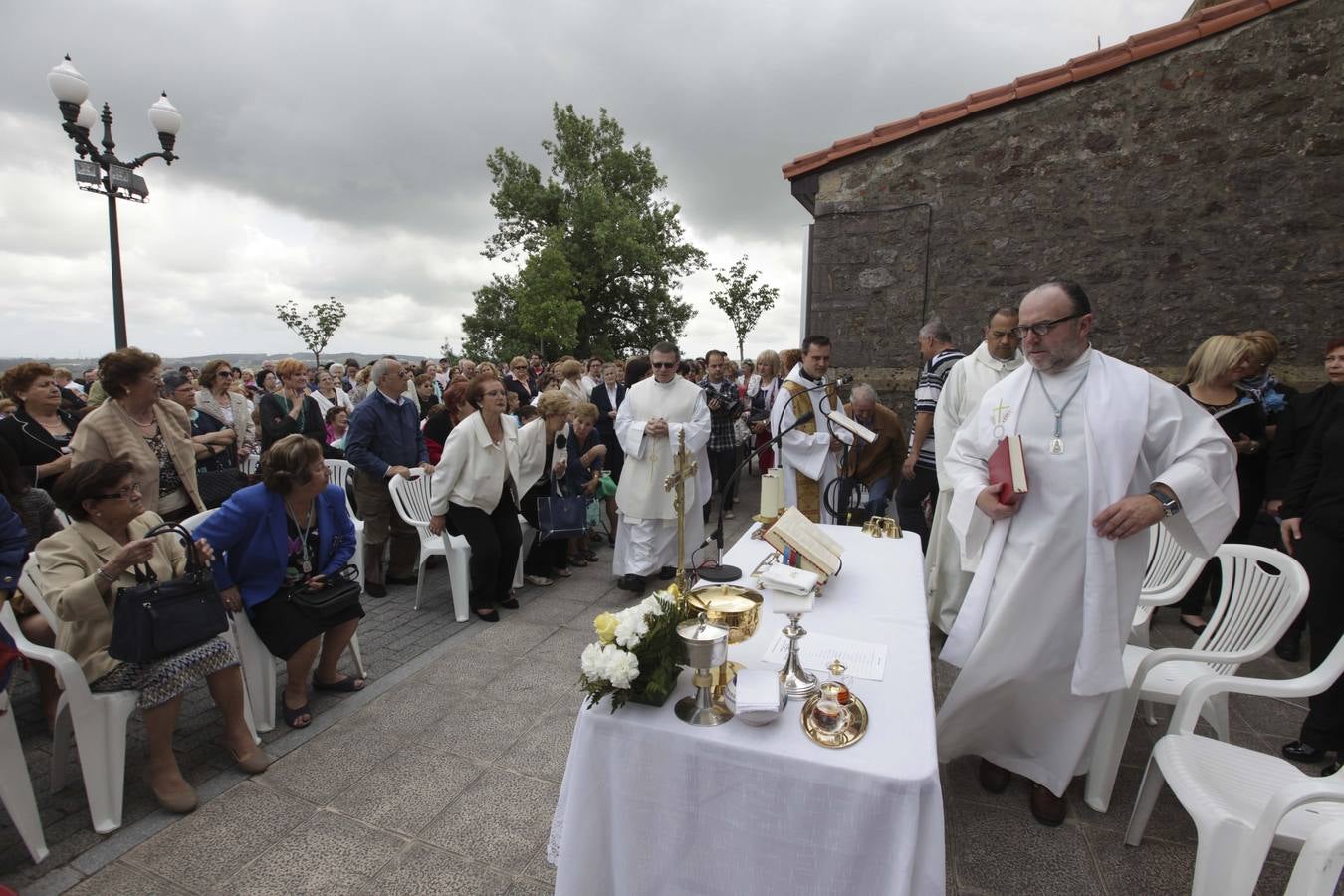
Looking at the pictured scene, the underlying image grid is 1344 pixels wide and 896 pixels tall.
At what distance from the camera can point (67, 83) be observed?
6.39m

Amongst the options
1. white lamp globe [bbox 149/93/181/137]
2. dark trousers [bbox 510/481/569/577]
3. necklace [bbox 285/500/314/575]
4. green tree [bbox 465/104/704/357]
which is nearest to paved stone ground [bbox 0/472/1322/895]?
necklace [bbox 285/500/314/575]

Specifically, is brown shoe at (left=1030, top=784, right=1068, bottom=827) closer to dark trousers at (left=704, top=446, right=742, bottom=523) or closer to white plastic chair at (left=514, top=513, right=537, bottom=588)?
white plastic chair at (left=514, top=513, right=537, bottom=588)

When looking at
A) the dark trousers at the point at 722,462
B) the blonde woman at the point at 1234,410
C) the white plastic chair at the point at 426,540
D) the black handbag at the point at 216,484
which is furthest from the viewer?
the dark trousers at the point at 722,462

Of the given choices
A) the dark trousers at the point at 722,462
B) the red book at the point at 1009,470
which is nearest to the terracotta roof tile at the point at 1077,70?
the dark trousers at the point at 722,462

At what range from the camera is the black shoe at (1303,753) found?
9.50 ft

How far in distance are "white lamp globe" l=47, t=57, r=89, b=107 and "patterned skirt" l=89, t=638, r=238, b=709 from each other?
23.0 ft

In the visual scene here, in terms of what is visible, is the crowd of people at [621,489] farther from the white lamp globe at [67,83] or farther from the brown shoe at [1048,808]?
A: the white lamp globe at [67,83]

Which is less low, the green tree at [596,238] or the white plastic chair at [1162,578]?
the green tree at [596,238]

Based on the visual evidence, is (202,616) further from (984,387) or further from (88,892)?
(984,387)

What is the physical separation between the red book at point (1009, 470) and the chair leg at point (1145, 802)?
102 cm

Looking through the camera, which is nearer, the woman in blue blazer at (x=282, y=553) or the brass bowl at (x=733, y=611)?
the brass bowl at (x=733, y=611)

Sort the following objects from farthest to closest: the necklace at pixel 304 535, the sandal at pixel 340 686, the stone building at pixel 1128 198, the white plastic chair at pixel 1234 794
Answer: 1. the stone building at pixel 1128 198
2. the sandal at pixel 340 686
3. the necklace at pixel 304 535
4. the white plastic chair at pixel 1234 794

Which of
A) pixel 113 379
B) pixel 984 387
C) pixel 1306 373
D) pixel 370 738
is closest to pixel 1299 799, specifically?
pixel 984 387

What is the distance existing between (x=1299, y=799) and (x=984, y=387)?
262 centimetres
